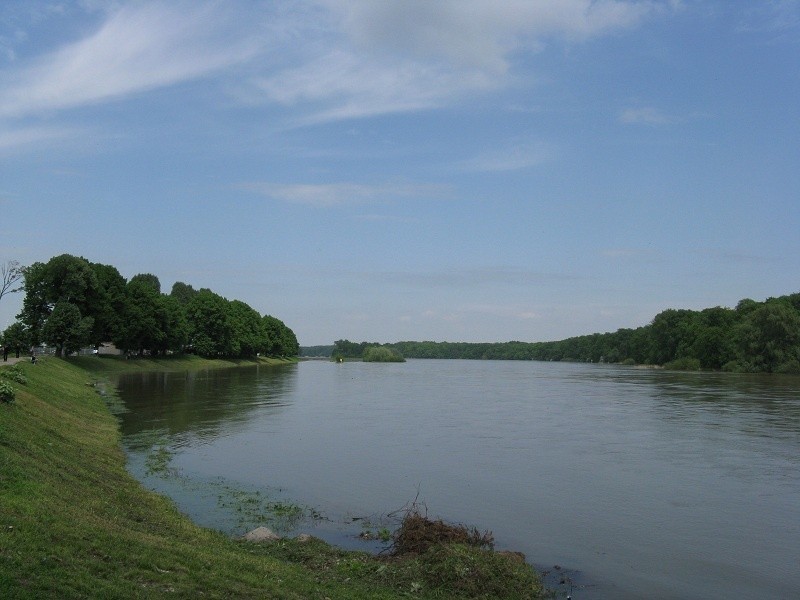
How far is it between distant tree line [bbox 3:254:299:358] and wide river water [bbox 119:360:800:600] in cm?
2602

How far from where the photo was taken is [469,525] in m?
16.6

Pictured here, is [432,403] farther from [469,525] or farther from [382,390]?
[469,525]

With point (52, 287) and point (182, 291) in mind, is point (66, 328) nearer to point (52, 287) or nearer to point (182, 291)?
point (52, 287)

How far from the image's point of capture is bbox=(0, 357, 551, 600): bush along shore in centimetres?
846

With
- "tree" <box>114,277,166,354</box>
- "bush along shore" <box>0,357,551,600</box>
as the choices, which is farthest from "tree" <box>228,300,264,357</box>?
"bush along shore" <box>0,357,551,600</box>

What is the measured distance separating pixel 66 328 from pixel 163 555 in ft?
205

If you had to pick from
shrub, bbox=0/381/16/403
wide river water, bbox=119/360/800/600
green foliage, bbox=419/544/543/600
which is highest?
shrub, bbox=0/381/16/403

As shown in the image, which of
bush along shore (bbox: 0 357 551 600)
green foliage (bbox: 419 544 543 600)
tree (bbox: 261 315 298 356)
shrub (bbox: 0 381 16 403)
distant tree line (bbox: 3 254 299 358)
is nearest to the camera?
bush along shore (bbox: 0 357 551 600)

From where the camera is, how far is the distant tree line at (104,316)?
6600 cm

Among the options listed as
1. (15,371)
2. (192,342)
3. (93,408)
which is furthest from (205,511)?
(192,342)

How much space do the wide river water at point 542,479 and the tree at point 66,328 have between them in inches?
988

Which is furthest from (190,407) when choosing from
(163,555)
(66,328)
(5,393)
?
(163,555)

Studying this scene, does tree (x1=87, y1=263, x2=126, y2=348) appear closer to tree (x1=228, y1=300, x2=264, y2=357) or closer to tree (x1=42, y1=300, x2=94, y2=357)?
tree (x1=42, y1=300, x2=94, y2=357)

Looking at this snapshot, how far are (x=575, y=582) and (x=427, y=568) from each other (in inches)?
120
